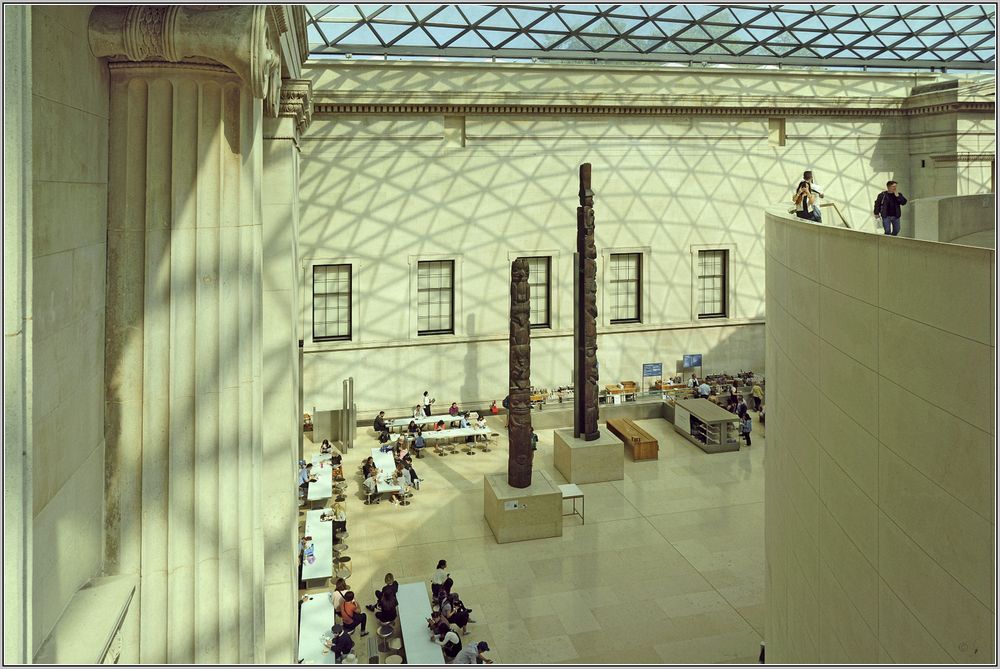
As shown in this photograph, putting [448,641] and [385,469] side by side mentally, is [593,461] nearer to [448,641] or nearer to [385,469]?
[385,469]

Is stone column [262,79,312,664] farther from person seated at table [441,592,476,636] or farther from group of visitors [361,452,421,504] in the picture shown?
group of visitors [361,452,421,504]

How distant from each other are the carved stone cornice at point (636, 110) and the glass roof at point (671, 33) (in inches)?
106

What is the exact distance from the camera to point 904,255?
214 inches

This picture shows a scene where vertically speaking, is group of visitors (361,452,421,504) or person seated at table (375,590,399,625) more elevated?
group of visitors (361,452,421,504)

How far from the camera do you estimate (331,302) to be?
79.8 ft

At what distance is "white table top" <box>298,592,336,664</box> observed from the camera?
11.3m

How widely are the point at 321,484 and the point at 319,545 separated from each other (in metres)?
3.35

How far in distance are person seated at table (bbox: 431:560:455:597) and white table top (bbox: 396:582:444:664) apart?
17cm

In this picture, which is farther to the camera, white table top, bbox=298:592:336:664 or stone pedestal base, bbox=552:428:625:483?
stone pedestal base, bbox=552:428:625:483

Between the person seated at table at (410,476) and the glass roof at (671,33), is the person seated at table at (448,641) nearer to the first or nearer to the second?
the person seated at table at (410,476)

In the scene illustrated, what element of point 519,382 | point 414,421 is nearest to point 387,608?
point 519,382

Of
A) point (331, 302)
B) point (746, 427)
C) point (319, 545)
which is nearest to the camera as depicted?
point (319, 545)

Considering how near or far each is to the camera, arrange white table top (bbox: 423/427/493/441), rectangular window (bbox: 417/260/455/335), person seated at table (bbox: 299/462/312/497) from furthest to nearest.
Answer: rectangular window (bbox: 417/260/455/335) → white table top (bbox: 423/427/493/441) → person seated at table (bbox: 299/462/312/497)

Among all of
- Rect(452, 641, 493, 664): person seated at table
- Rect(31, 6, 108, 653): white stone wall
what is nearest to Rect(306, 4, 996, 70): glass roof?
Rect(452, 641, 493, 664): person seated at table
